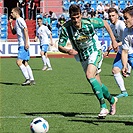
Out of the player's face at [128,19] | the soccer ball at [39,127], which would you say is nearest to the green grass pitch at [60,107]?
the soccer ball at [39,127]

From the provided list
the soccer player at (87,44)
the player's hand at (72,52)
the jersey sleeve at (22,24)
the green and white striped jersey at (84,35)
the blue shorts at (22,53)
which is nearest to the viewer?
the player's hand at (72,52)

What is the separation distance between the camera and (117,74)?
12.5 m

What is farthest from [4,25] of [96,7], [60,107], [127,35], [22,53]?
[127,35]

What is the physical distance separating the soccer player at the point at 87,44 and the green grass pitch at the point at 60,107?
0.48m

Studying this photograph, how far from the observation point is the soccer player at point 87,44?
29.3 feet

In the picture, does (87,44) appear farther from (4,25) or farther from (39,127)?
(4,25)

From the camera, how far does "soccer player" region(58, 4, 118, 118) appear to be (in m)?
8.93

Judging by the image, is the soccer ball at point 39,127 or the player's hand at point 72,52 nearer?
the soccer ball at point 39,127

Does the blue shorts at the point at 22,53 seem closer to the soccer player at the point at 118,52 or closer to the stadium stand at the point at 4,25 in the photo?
the soccer player at the point at 118,52

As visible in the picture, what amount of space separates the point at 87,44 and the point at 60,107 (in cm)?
183

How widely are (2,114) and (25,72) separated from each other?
5.69 metres

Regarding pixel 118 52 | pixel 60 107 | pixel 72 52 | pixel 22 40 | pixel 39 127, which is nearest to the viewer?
pixel 39 127

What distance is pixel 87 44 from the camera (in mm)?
9250

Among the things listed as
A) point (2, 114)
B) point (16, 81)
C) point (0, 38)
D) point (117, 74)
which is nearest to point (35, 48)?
point (0, 38)
